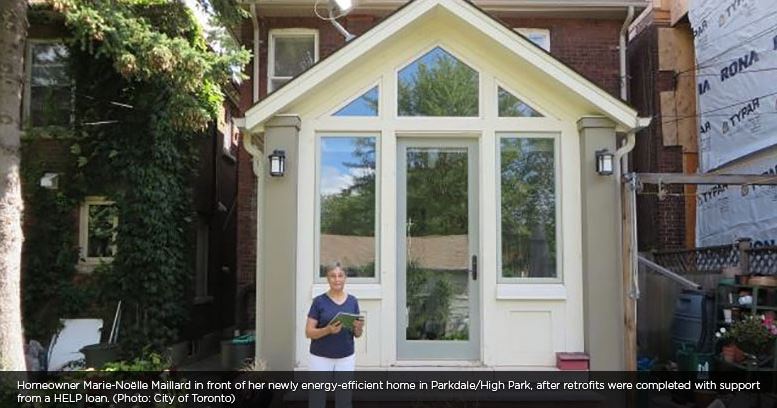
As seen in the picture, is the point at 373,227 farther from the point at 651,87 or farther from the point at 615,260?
the point at 651,87

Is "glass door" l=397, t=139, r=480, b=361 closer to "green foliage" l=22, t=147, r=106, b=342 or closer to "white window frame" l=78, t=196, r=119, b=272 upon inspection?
"white window frame" l=78, t=196, r=119, b=272

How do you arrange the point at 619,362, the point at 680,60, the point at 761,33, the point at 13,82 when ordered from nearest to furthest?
the point at 13,82
the point at 619,362
the point at 761,33
the point at 680,60

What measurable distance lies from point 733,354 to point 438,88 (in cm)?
443

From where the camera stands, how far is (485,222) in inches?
275

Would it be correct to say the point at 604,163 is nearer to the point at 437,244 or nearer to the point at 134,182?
the point at 437,244

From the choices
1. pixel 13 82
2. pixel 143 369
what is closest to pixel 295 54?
pixel 13 82

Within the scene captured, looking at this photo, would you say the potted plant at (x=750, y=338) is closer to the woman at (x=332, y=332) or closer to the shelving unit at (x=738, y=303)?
the shelving unit at (x=738, y=303)

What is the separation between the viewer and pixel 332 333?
17.3 ft

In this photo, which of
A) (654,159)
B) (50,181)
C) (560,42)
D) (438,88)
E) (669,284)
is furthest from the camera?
(654,159)

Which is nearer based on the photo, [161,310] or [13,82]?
[13,82]

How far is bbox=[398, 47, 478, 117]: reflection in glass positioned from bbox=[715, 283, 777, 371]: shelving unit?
409 cm

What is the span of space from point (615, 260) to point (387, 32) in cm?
332

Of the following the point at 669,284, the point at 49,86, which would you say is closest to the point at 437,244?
the point at 669,284

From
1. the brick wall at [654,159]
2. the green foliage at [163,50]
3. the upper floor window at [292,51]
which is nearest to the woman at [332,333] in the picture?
the green foliage at [163,50]
